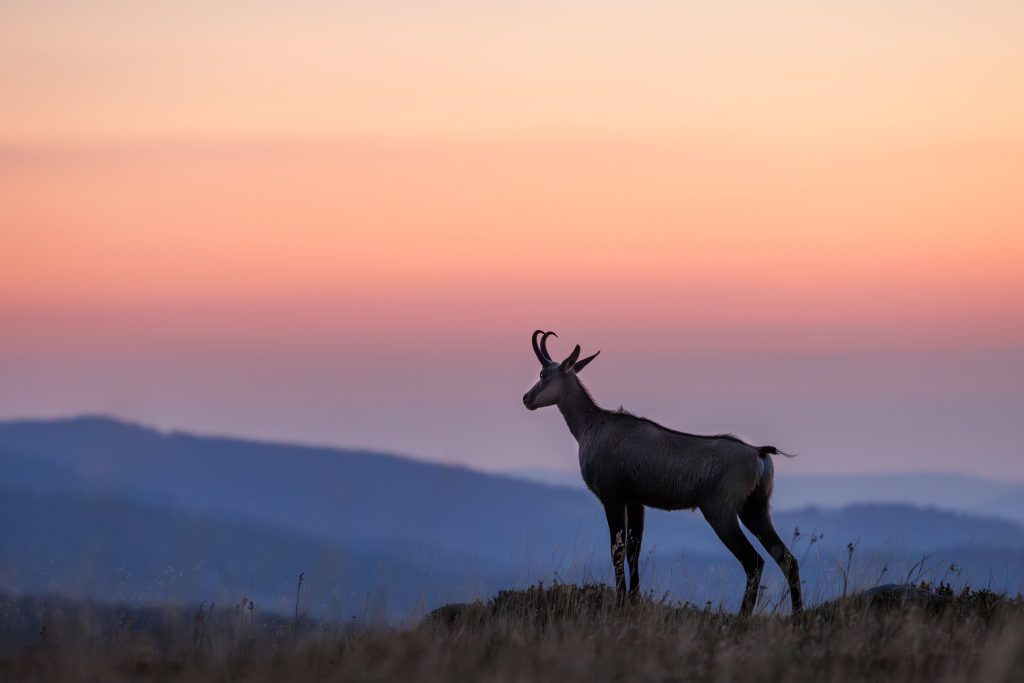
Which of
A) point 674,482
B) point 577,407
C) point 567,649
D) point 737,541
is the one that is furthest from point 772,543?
point 567,649

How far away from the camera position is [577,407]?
20.3 meters

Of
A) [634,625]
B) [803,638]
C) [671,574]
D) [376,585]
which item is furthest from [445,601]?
[803,638]

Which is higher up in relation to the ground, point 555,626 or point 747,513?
point 747,513

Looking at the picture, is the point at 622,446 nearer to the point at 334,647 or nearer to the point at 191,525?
the point at 191,525

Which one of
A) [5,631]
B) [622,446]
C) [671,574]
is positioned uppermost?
[622,446]

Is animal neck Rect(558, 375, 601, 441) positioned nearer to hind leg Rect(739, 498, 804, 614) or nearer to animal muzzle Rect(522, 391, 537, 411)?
animal muzzle Rect(522, 391, 537, 411)

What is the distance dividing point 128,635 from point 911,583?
847 cm

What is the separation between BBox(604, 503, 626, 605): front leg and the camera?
17938 millimetres

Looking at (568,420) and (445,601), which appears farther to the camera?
(568,420)

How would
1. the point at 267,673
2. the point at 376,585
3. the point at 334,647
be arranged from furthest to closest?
1. the point at 376,585
2. the point at 334,647
3. the point at 267,673

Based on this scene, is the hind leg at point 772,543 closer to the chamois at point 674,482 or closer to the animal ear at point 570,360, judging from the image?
the chamois at point 674,482

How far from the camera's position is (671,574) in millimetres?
18031

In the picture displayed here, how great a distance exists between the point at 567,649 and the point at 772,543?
5750 mm

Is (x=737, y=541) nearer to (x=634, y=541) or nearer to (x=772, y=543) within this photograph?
(x=772, y=543)
